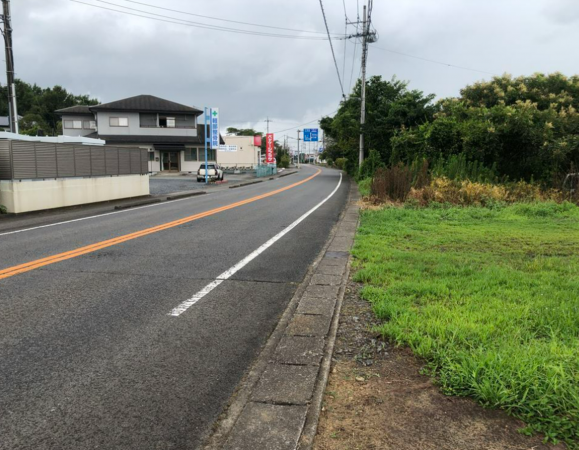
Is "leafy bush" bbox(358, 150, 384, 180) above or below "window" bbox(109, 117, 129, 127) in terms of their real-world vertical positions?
below

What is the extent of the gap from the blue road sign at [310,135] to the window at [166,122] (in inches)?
807

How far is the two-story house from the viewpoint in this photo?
44.5m

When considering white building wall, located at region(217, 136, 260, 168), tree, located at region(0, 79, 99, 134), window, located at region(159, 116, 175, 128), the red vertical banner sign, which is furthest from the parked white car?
tree, located at region(0, 79, 99, 134)

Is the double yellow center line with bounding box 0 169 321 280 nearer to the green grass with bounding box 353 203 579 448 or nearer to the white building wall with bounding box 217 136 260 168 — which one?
the green grass with bounding box 353 203 579 448

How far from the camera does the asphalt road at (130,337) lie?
2770mm

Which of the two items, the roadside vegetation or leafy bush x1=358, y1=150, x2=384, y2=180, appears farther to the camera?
leafy bush x1=358, y1=150, x2=384, y2=180

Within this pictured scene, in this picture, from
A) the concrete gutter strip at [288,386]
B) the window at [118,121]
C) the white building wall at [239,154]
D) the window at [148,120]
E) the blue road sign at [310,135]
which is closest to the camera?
the concrete gutter strip at [288,386]

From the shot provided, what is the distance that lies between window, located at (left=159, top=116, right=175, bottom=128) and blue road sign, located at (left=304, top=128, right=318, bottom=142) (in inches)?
807

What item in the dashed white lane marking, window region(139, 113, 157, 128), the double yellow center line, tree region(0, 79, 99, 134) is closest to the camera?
the dashed white lane marking

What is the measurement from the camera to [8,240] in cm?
903

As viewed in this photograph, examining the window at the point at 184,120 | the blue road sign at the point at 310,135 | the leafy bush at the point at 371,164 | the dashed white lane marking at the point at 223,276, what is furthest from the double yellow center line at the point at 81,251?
the blue road sign at the point at 310,135

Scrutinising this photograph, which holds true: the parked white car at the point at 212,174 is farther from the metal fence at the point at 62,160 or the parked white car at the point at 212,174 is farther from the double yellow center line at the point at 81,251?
the double yellow center line at the point at 81,251

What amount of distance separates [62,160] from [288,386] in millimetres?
14299

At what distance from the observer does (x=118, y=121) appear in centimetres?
4466
